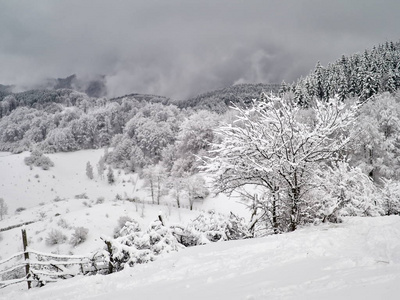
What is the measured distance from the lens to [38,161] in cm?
5116

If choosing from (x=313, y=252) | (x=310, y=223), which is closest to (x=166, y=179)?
(x=310, y=223)

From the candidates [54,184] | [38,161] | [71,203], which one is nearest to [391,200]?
[71,203]

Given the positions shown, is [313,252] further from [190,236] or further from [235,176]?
[190,236]

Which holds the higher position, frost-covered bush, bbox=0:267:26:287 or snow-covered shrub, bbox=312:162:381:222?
snow-covered shrub, bbox=312:162:381:222

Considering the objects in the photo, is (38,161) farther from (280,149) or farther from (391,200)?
(391,200)

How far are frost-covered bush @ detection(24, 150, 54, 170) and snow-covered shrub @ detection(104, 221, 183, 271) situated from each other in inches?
2068

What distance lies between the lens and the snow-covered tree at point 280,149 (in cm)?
676

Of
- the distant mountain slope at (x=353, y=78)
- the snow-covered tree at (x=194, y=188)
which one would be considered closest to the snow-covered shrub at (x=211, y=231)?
the snow-covered tree at (x=194, y=188)

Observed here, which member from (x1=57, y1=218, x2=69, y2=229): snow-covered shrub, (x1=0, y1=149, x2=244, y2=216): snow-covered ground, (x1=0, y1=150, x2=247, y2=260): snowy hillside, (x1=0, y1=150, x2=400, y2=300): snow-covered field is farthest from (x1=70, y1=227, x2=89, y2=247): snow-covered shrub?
(x1=0, y1=149, x2=244, y2=216): snow-covered ground

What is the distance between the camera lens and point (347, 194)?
721 centimetres

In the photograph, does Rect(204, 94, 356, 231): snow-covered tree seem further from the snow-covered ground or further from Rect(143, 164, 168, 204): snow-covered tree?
Rect(143, 164, 168, 204): snow-covered tree

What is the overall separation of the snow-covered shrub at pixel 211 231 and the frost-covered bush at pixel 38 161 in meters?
52.2

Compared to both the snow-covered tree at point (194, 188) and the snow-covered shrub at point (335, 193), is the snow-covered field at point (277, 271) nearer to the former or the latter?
the snow-covered shrub at point (335, 193)

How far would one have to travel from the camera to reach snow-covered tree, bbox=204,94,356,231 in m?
6.76
